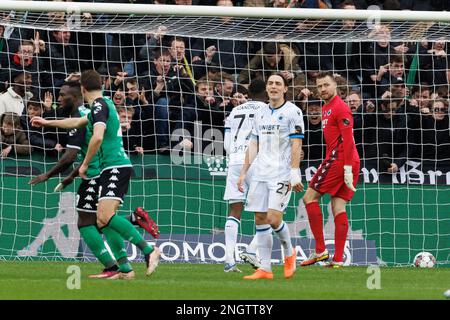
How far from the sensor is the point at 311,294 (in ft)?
37.1

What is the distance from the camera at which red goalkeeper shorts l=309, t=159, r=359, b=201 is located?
16.0 metres

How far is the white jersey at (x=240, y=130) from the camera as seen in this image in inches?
602

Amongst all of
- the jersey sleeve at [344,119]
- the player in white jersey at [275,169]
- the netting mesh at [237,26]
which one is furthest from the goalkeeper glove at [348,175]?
the netting mesh at [237,26]

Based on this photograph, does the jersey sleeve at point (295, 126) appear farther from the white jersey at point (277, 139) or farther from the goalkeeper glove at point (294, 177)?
the goalkeeper glove at point (294, 177)

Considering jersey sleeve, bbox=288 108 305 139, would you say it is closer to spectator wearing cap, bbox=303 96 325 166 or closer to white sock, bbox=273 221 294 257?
white sock, bbox=273 221 294 257

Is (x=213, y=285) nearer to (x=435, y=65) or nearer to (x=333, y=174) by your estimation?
(x=333, y=174)

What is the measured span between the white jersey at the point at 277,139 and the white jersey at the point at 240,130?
1270 mm

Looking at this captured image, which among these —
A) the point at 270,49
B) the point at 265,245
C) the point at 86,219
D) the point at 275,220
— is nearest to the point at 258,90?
the point at 275,220

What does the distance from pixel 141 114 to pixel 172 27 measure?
167 centimetres

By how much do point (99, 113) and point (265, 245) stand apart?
2.53 meters

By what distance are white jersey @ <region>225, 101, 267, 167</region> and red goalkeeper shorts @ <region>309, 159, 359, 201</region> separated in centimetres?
134

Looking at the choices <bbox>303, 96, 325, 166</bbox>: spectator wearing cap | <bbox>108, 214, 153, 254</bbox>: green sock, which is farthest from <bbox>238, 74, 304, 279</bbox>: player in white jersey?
<bbox>303, 96, 325, 166</bbox>: spectator wearing cap

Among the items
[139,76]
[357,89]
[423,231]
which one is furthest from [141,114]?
[423,231]

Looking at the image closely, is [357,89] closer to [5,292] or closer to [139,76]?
[139,76]
